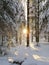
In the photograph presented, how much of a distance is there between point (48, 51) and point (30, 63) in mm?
3119

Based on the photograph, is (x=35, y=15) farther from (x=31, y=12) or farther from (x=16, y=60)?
(x=16, y=60)

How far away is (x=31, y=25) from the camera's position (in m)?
24.1

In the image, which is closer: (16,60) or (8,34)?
(16,60)

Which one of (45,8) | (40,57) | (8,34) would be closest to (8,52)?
(8,34)

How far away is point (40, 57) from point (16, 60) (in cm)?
171

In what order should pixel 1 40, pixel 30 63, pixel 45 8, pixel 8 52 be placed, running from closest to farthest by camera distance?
1. pixel 30 63
2. pixel 8 52
3. pixel 1 40
4. pixel 45 8

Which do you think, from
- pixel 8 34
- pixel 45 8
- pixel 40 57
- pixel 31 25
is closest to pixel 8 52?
pixel 8 34

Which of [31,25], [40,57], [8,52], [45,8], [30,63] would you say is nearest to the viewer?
[30,63]

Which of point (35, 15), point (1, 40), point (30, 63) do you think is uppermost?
point (35, 15)

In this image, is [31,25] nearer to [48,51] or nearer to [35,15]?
[35,15]

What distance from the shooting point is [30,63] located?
1119cm

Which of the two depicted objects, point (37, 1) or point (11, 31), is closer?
point (11, 31)

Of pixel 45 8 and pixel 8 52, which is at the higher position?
pixel 45 8

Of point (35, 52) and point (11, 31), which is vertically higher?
point (11, 31)
